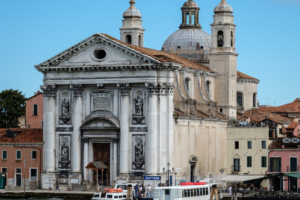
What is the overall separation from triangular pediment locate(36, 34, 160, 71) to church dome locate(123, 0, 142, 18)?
16884mm

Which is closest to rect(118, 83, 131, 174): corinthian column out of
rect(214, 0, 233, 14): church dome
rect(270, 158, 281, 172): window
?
rect(270, 158, 281, 172): window

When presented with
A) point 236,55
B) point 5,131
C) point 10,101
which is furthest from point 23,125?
point 236,55

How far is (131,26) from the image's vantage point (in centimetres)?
8638

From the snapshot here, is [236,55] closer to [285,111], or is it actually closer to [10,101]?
[285,111]

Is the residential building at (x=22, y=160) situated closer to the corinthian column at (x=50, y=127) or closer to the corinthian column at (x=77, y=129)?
the corinthian column at (x=50, y=127)

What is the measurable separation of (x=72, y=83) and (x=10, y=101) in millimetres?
25333

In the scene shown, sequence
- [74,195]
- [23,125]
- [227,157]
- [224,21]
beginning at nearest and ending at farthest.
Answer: [74,195] → [227,157] → [224,21] → [23,125]

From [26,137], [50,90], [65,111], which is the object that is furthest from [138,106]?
[26,137]

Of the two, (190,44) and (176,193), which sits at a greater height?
(190,44)

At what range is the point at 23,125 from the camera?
91125mm

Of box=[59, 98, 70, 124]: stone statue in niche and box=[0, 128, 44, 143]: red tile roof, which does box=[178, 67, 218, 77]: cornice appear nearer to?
box=[59, 98, 70, 124]: stone statue in niche

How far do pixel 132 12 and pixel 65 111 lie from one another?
722 inches

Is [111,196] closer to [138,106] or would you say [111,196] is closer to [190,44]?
[138,106]

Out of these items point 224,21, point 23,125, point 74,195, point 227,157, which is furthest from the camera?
point 23,125
